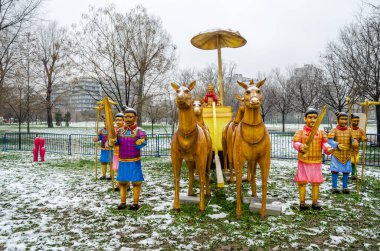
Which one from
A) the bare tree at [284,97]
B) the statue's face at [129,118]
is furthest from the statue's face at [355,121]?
the bare tree at [284,97]

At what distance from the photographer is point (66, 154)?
47.8 ft

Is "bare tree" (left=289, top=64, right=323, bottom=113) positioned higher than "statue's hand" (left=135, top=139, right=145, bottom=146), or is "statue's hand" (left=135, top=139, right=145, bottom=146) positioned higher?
"bare tree" (left=289, top=64, right=323, bottom=113)

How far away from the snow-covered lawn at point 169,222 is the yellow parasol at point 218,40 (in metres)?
4.41

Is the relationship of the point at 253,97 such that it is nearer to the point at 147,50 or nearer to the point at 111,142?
the point at 111,142

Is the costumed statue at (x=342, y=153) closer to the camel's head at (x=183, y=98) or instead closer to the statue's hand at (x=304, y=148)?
the statue's hand at (x=304, y=148)

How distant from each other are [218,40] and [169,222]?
18.3 feet

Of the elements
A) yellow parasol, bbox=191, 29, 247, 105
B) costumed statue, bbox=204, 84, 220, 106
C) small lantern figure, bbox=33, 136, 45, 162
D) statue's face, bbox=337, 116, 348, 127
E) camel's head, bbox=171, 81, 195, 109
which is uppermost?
yellow parasol, bbox=191, 29, 247, 105

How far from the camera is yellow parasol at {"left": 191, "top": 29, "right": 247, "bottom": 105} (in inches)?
294

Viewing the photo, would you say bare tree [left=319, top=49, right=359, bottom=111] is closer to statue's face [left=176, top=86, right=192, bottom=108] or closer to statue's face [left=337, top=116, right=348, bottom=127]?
statue's face [left=337, top=116, right=348, bottom=127]

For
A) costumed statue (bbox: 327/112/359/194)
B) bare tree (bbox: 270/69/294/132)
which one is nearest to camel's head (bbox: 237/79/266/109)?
costumed statue (bbox: 327/112/359/194)

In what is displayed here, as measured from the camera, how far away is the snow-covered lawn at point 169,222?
12.8 ft

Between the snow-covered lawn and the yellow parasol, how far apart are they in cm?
441

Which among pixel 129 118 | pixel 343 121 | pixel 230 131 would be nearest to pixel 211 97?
pixel 230 131

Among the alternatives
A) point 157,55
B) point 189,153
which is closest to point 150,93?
point 157,55
